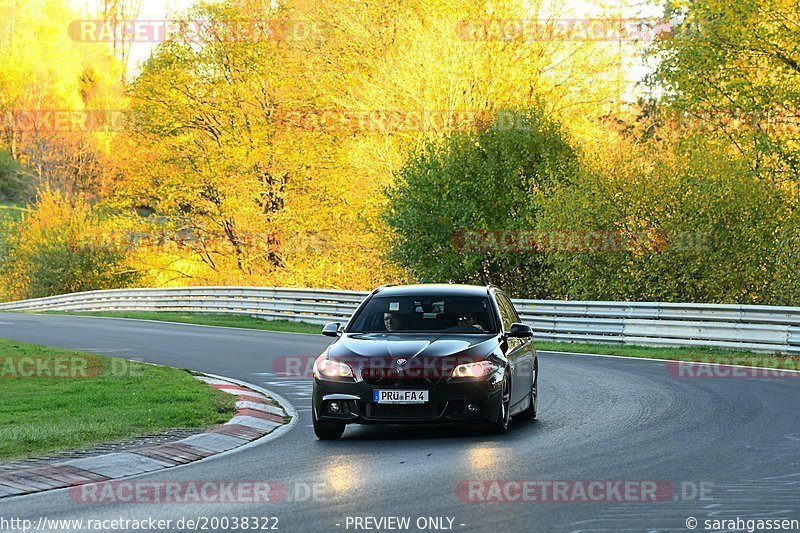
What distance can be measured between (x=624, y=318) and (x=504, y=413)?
1341cm

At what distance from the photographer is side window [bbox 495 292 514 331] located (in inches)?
486

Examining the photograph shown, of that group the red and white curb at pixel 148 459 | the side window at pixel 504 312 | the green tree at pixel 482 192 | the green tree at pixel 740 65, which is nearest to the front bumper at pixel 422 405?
the red and white curb at pixel 148 459

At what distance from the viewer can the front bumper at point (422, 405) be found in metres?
10.7

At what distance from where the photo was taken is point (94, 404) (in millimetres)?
13359

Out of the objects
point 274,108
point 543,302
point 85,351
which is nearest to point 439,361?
point 85,351

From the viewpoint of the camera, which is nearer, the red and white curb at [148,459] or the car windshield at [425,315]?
the red and white curb at [148,459]

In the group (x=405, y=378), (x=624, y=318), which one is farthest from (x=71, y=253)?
(x=405, y=378)

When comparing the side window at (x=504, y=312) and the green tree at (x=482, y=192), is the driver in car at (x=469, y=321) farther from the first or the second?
the green tree at (x=482, y=192)

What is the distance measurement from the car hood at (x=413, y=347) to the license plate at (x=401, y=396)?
12.3 inches

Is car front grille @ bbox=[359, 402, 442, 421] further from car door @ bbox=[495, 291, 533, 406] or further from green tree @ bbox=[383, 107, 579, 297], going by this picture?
green tree @ bbox=[383, 107, 579, 297]

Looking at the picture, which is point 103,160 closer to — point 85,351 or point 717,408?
point 85,351

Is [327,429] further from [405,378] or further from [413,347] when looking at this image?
[413,347]

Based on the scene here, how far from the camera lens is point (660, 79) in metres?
31.2

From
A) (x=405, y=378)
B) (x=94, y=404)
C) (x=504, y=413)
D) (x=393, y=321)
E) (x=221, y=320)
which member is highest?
(x=393, y=321)
